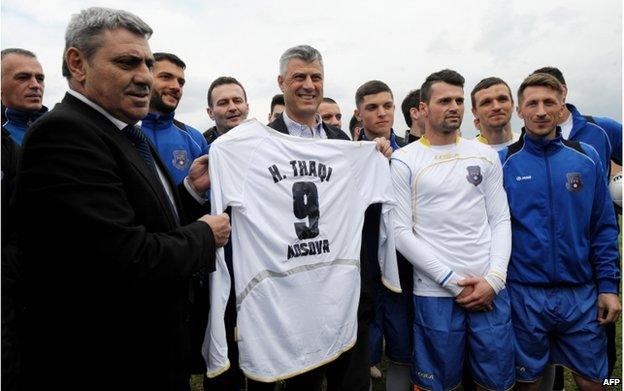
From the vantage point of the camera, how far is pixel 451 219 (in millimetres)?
3211

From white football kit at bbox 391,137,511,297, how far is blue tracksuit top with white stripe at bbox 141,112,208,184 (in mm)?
1822

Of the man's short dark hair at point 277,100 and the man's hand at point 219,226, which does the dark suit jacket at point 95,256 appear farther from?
the man's short dark hair at point 277,100

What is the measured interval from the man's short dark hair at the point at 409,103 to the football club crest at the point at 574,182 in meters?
2.33

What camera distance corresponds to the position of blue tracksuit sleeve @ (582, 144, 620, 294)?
3.26 metres

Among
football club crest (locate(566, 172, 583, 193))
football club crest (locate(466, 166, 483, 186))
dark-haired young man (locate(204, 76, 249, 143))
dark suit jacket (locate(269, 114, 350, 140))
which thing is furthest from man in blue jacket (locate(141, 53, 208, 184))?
football club crest (locate(566, 172, 583, 193))

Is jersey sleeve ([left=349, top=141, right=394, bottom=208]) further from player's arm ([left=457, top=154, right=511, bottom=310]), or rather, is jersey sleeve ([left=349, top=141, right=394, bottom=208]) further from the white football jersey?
player's arm ([left=457, top=154, right=511, bottom=310])

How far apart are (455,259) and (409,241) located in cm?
36

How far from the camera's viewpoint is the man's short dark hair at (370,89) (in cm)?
466

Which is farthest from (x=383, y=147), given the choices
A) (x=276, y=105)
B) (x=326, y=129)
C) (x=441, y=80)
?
(x=276, y=105)

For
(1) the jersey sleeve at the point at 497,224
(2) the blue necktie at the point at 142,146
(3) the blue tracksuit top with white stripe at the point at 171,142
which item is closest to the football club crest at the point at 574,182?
(1) the jersey sleeve at the point at 497,224

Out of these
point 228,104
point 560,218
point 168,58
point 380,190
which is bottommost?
point 560,218

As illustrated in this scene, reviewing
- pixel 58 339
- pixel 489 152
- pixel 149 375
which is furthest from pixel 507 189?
pixel 58 339

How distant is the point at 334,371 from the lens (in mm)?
2986

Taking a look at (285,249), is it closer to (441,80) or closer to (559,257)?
(441,80)
